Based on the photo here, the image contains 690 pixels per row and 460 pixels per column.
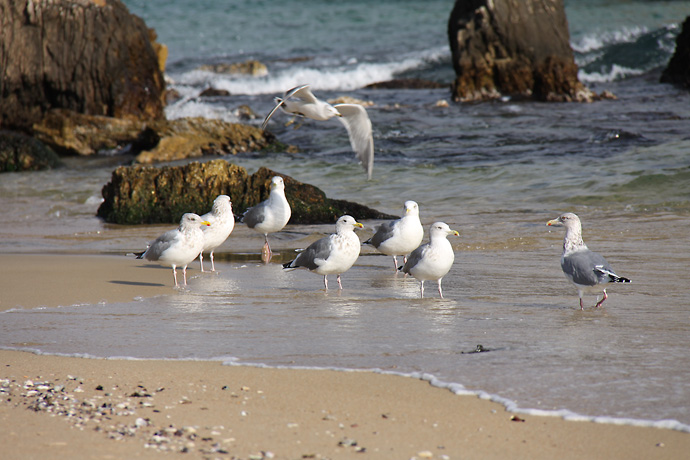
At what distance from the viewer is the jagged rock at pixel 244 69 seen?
36.6 meters

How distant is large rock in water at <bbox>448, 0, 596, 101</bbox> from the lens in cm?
2164

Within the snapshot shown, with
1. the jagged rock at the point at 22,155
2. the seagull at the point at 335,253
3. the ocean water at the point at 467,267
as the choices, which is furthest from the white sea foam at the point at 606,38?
the seagull at the point at 335,253

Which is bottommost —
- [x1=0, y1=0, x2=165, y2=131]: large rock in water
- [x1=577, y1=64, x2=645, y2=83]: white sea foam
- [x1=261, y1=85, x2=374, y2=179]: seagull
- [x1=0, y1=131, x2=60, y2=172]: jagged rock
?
[x1=0, y1=131, x2=60, y2=172]: jagged rock

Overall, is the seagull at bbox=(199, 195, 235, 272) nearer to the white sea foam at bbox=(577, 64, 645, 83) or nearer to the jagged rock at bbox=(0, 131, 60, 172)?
the jagged rock at bbox=(0, 131, 60, 172)

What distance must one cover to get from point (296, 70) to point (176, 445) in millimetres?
34819

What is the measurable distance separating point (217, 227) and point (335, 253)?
182 cm

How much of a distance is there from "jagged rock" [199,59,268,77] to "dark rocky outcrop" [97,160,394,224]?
26656 millimetres

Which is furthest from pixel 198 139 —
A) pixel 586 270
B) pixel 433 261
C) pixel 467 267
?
pixel 586 270

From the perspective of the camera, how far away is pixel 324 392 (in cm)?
372

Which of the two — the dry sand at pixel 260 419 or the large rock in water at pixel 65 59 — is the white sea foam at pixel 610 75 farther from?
the dry sand at pixel 260 419

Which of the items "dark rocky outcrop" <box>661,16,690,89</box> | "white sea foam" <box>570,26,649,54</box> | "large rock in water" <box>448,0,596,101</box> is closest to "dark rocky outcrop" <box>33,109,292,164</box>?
"large rock in water" <box>448,0,596,101</box>

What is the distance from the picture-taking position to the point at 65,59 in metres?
17.8

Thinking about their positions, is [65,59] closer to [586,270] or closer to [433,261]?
[433,261]

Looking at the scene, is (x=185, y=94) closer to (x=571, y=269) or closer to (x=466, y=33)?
(x=466, y=33)
